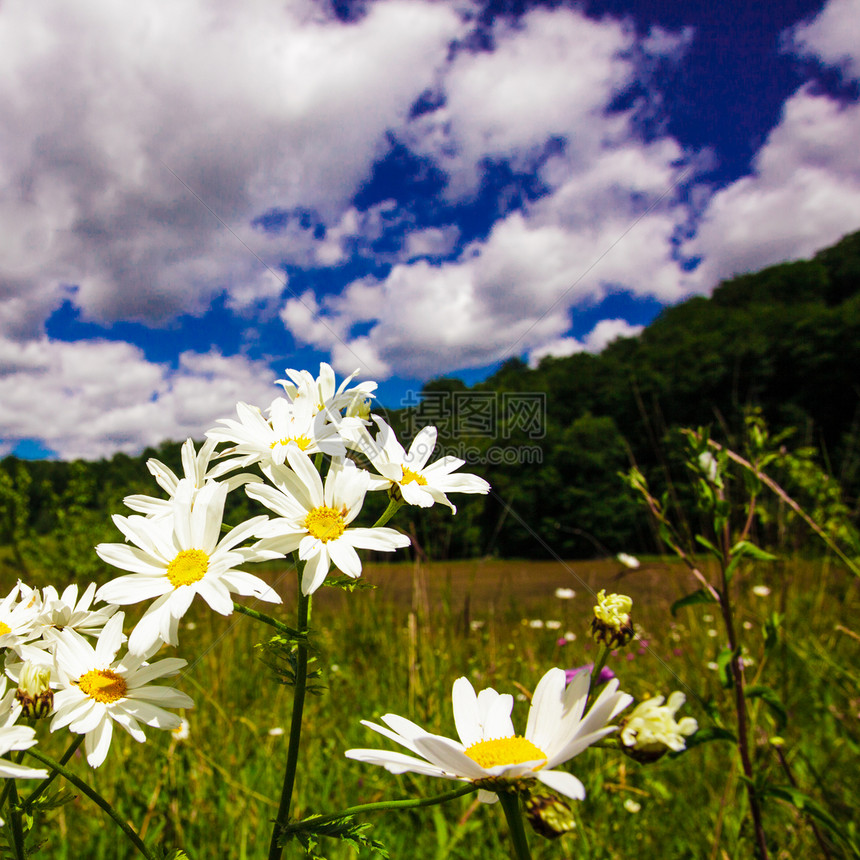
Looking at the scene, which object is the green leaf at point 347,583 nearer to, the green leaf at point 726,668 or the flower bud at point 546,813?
the flower bud at point 546,813

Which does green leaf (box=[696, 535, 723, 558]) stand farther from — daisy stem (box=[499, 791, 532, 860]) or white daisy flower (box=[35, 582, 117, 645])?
white daisy flower (box=[35, 582, 117, 645])

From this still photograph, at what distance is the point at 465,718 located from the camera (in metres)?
0.75

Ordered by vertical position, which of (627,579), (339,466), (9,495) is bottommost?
(627,579)

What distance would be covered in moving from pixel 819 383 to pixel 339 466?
3266cm

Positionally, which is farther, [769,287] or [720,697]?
[769,287]

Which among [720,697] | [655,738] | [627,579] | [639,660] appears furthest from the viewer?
[627,579]

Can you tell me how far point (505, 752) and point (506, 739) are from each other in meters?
0.06

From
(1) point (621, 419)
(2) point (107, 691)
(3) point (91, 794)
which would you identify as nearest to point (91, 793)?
(3) point (91, 794)

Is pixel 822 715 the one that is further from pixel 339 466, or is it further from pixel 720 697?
pixel 339 466

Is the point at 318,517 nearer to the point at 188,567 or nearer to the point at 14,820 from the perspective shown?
the point at 188,567

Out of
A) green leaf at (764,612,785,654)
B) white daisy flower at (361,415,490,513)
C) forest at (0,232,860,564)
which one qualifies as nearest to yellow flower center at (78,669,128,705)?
white daisy flower at (361,415,490,513)

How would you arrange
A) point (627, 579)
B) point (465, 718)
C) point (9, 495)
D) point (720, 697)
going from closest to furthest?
point (465, 718)
point (720, 697)
point (9, 495)
point (627, 579)

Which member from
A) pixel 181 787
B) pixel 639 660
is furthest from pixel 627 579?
pixel 181 787

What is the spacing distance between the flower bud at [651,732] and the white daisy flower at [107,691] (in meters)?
0.56
